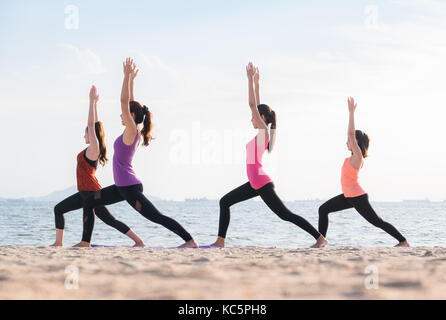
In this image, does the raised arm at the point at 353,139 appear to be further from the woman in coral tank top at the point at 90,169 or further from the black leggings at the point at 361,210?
the woman in coral tank top at the point at 90,169

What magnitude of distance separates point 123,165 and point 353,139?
3.04m

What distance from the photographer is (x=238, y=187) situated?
21.7ft

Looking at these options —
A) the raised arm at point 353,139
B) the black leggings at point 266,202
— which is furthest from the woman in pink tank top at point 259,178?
the raised arm at point 353,139

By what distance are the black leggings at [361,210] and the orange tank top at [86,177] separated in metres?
3.17

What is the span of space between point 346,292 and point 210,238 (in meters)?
15.4

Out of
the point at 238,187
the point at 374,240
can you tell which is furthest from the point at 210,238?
the point at 238,187

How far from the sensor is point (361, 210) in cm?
687

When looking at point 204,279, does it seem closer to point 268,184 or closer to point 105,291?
point 105,291

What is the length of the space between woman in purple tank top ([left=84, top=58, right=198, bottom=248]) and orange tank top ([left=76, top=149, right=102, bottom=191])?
0.16m

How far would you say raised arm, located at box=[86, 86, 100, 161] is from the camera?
644cm

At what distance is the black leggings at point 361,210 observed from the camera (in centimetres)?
683

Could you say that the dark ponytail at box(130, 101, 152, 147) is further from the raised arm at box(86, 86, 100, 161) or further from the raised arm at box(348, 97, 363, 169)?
the raised arm at box(348, 97, 363, 169)
